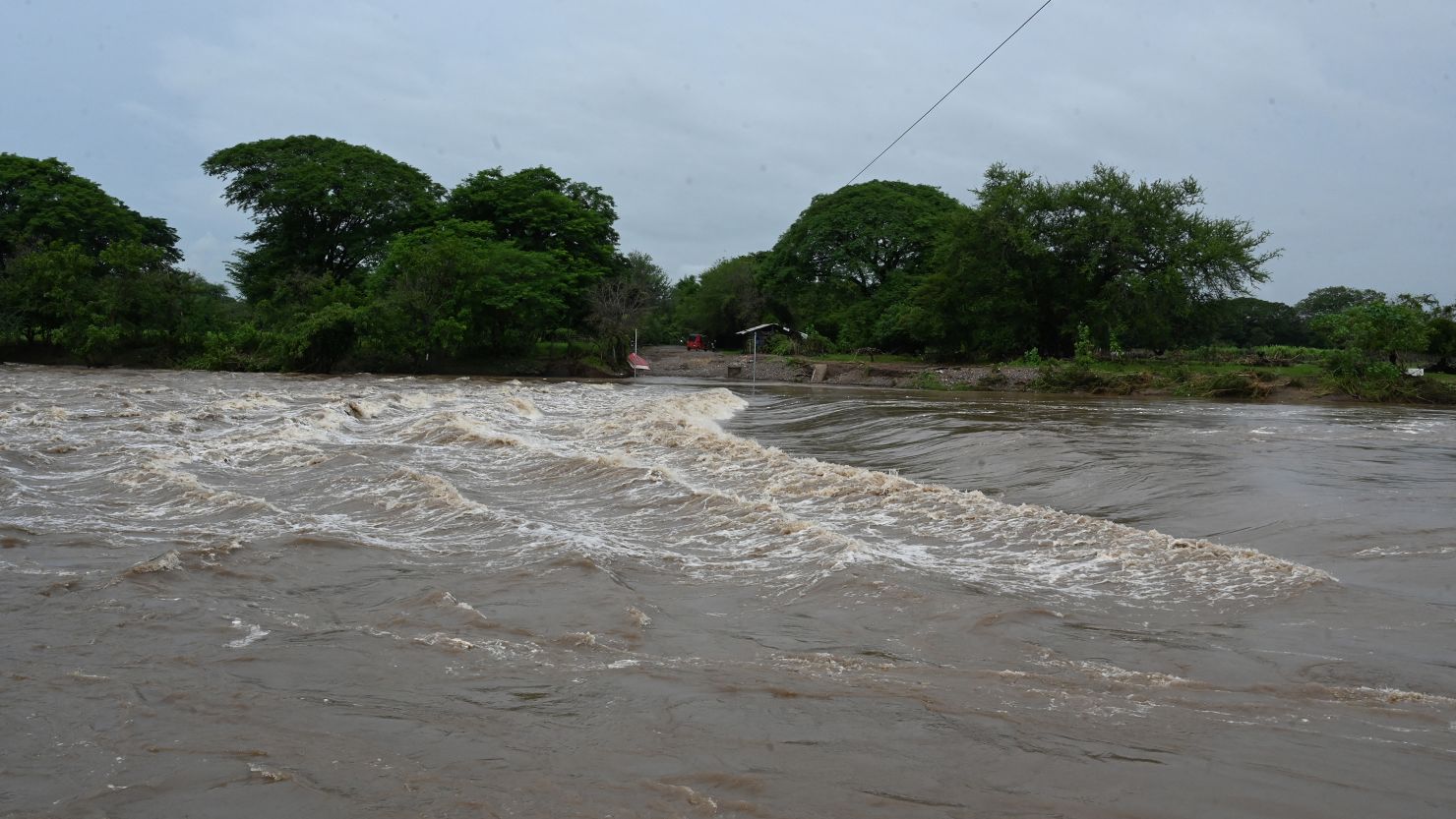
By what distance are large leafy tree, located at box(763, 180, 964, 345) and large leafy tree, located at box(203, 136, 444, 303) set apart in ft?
70.6

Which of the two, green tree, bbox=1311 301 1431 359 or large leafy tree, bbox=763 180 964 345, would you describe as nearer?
green tree, bbox=1311 301 1431 359

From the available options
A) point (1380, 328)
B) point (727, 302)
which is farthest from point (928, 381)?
point (727, 302)

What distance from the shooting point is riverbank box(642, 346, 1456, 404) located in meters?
29.2

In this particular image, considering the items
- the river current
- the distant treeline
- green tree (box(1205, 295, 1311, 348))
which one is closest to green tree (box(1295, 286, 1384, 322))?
green tree (box(1205, 295, 1311, 348))

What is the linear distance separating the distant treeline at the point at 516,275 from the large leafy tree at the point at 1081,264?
10 centimetres

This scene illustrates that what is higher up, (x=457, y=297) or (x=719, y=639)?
(x=457, y=297)

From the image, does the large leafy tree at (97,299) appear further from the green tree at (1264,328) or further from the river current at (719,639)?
the green tree at (1264,328)

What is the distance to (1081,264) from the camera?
4062 cm

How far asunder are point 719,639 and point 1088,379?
1212 inches

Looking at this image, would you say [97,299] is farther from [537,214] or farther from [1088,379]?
[1088,379]

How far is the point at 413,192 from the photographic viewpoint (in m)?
53.6

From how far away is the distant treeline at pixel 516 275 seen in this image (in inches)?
1533

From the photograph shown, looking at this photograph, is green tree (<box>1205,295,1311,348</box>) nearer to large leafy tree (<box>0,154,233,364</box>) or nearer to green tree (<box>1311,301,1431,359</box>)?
green tree (<box>1311,301,1431,359</box>)

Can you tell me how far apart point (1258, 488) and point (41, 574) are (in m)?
10.6
